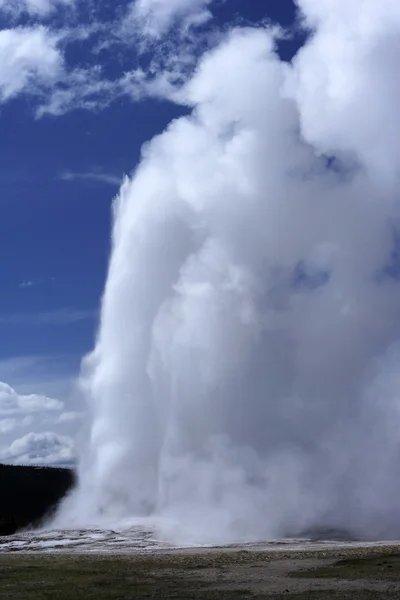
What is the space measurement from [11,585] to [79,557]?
6.30 metres

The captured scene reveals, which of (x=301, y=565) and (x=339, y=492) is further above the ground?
(x=339, y=492)

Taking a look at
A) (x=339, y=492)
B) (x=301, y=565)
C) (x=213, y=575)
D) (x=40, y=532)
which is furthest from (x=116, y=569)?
(x=339, y=492)

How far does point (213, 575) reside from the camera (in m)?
20.3

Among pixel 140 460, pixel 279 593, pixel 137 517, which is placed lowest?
pixel 279 593

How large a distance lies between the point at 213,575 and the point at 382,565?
4.41m

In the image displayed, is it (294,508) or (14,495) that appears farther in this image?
(14,495)

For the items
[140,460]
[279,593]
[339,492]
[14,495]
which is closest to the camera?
[279,593]

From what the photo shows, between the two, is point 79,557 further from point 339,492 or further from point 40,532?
point 339,492

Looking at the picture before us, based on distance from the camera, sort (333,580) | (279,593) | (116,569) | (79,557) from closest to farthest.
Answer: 1. (279,593)
2. (333,580)
3. (116,569)
4. (79,557)

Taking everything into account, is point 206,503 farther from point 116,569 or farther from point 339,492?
point 116,569

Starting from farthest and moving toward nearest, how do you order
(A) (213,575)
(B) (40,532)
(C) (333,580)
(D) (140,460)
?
(D) (140,460) → (B) (40,532) → (A) (213,575) → (C) (333,580)

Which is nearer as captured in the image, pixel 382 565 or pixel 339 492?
pixel 382 565

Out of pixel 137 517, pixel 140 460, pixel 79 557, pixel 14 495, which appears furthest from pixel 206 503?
pixel 14 495

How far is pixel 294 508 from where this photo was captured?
36000mm
